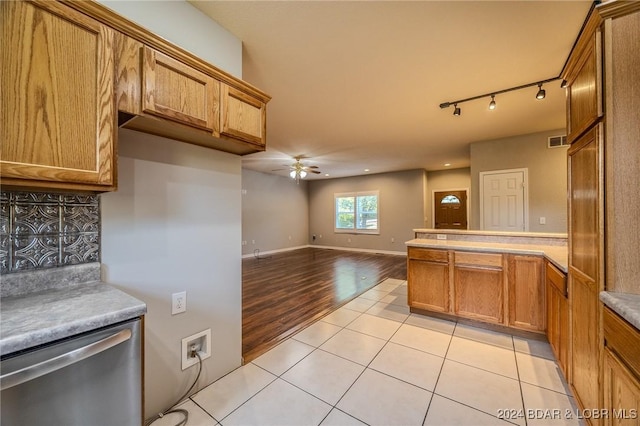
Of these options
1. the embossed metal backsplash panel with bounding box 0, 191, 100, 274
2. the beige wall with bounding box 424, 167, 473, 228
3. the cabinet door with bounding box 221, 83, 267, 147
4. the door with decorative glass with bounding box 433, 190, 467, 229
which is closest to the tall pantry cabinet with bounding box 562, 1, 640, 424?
the cabinet door with bounding box 221, 83, 267, 147

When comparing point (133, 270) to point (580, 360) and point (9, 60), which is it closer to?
point (9, 60)

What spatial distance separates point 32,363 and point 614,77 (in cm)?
243

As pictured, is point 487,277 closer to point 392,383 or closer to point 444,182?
point 392,383

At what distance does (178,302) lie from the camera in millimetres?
1579

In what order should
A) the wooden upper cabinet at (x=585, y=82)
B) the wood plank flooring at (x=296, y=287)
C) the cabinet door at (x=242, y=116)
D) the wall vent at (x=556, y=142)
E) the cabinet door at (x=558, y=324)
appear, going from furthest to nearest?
1. the wall vent at (x=556, y=142)
2. the wood plank flooring at (x=296, y=287)
3. the cabinet door at (x=558, y=324)
4. the cabinet door at (x=242, y=116)
5. the wooden upper cabinet at (x=585, y=82)

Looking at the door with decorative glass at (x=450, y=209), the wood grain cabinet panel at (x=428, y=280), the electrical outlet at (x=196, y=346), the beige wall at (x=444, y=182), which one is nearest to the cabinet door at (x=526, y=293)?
the wood grain cabinet panel at (x=428, y=280)

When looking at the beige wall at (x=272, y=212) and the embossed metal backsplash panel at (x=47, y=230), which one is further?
the beige wall at (x=272, y=212)

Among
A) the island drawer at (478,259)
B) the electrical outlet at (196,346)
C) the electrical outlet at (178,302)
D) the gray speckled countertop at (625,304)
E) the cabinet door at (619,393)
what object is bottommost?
the electrical outlet at (196,346)

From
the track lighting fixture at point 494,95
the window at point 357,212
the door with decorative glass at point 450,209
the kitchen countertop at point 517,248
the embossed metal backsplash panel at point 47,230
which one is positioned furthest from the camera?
the window at point 357,212

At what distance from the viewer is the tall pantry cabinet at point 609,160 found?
1121 millimetres

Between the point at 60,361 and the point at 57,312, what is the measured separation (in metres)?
0.20

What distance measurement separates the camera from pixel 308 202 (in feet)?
30.7

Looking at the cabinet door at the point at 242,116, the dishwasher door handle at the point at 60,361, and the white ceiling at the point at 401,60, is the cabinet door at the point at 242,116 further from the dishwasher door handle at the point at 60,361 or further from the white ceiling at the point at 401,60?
the dishwasher door handle at the point at 60,361

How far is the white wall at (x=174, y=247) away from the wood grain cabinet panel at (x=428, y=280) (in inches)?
82.3
